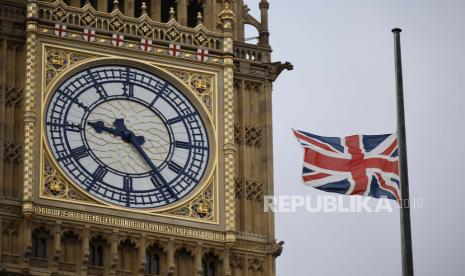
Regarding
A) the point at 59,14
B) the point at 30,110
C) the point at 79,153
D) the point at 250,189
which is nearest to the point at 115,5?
the point at 59,14

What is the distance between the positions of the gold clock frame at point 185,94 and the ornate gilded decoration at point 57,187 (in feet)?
0.16

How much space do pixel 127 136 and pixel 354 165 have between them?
9037 millimetres

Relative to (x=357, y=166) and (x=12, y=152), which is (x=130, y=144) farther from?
(x=357, y=166)

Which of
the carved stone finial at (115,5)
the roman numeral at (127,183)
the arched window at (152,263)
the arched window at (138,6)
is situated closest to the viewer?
the arched window at (152,263)

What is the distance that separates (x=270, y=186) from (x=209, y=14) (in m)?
4.19

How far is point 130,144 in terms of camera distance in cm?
4806

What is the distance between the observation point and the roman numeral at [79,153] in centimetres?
4741

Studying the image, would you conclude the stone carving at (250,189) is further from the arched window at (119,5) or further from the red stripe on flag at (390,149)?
the red stripe on flag at (390,149)

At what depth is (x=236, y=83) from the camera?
50.2 metres

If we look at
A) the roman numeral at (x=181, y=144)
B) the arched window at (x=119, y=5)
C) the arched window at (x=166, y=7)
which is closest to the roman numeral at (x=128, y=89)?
the roman numeral at (x=181, y=144)

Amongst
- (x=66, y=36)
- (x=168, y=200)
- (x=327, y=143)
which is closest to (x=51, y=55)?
(x=66, y=36)

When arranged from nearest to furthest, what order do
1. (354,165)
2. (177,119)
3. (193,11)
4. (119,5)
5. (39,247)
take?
(354,165) → (39,247) → (177,119) → (119,5) → (193,11)

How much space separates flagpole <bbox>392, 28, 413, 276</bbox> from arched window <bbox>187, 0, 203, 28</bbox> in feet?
46.9

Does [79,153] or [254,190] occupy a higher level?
[79,153]
